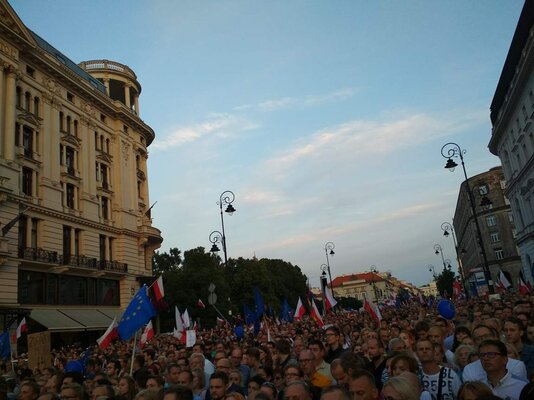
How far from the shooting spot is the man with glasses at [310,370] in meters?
6.04

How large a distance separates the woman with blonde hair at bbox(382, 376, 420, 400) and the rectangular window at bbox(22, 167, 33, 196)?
3133 centimetres

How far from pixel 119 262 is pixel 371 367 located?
3482 centimetres

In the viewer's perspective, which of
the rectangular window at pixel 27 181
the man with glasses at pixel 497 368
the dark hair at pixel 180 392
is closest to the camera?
the dark hair at pixel 180 392

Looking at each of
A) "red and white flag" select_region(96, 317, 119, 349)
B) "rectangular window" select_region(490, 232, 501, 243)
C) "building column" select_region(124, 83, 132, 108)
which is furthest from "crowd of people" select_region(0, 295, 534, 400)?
"rectangular window" select_region(490, 232, 501, 243)

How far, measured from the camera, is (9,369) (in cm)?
1441

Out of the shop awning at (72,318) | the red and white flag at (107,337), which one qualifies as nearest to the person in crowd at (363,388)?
the red and white flag at (107,337)

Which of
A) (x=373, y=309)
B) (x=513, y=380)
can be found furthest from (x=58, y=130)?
(x=513, y=380)

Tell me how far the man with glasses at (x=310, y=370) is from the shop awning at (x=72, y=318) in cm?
2518

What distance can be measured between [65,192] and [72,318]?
9.26 meters

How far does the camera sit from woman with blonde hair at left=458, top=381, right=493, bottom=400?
11.7 ft

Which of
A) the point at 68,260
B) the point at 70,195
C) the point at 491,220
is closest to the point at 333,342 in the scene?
the point at 68,260

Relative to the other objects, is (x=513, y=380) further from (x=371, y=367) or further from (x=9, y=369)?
(x=9, y=369)

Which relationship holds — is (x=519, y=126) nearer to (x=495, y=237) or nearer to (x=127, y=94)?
(x=127, y=94)

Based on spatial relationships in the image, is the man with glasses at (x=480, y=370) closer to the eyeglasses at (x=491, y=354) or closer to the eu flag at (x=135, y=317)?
the eyeglasses at (x=491, y=354)
